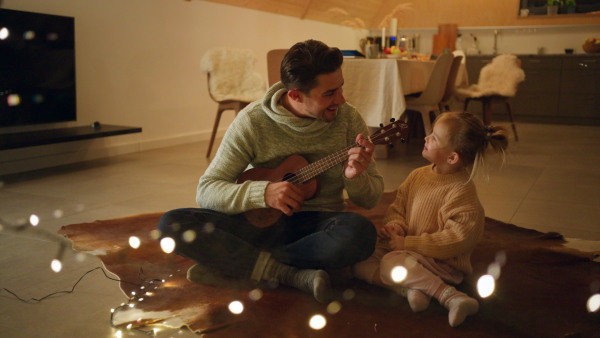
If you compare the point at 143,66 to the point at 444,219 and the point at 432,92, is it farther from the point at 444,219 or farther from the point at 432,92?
the point at 444,219

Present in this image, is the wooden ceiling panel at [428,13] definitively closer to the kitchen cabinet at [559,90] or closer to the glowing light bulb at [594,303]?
the kitchen cabinet at [559,90]

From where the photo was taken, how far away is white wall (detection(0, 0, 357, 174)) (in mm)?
3838

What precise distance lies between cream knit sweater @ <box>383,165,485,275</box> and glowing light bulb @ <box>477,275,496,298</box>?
5cm

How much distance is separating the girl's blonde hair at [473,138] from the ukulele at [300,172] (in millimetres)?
190

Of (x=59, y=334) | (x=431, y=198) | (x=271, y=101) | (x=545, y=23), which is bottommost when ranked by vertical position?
(x=59, y=334)

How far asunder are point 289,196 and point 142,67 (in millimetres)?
3263

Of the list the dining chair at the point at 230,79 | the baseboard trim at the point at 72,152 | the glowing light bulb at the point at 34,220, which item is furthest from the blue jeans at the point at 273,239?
the dining chair at the point at 230,79

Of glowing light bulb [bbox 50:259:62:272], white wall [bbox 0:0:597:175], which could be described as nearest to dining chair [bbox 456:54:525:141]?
white wall [bbox 0:0:597:175]

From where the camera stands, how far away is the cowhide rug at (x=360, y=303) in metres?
1.44

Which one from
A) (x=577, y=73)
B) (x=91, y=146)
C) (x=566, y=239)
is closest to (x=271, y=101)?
(x=566, y=239)

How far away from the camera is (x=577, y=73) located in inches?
264

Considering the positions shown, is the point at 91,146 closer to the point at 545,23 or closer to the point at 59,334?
the point at 59,334

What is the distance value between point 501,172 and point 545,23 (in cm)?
440

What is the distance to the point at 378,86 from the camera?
395cm
